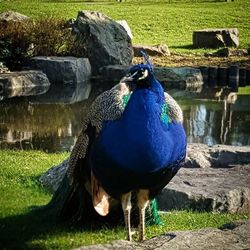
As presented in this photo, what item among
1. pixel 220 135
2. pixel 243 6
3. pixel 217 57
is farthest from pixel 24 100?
pixel 243 6

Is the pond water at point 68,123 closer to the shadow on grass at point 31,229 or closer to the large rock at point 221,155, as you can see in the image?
the large rock at point 221,155

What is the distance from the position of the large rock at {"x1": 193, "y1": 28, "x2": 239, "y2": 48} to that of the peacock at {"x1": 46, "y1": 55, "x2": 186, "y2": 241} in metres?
17.9

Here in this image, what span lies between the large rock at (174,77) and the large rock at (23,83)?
1.68m

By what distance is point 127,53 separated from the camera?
18.1 m

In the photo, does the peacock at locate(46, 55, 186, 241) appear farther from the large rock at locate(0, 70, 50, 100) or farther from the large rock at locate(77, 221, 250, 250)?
the large rock at locate(0, 70, 50, 100)

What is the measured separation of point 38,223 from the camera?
523cm

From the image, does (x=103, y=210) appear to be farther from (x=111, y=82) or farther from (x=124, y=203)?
(x=111, y=82)

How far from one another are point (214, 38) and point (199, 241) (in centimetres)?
1878

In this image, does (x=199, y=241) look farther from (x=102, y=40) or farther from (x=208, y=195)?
(x=102, y=40)

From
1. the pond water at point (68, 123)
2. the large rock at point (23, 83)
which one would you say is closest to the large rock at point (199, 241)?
the pond water at point (68, 123)

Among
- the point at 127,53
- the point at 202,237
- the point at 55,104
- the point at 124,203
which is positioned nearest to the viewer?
the point at 202,237

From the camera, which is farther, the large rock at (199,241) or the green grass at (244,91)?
the green grass at (244,91)

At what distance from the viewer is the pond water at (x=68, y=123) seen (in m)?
9.95

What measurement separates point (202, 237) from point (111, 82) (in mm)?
12826
